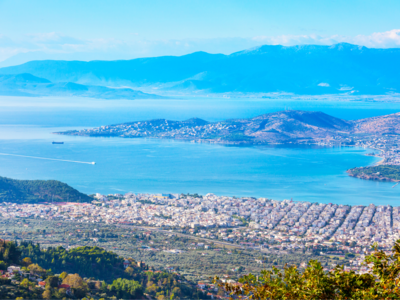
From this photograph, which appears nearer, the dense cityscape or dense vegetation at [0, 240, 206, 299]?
dense vegetation at [0, 240, 206, 299]

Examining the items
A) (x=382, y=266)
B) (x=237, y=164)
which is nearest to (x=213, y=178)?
(x=237, y=164)

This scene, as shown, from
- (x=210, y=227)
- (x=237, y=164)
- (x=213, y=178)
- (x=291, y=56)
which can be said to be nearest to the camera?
(x=210, y=227)

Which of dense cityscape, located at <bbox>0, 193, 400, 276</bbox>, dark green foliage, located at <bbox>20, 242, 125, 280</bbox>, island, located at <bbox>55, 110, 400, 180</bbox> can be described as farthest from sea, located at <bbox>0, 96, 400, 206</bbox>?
dark green foliage, located at <bbox>20, 242, 125, 280</bbox>

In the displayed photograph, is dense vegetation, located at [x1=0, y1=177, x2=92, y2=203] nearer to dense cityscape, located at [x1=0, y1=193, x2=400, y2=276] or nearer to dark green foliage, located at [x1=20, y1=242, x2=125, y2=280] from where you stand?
dense cityscape, located at [x1=0, y1=193, x2=400, y2=276]

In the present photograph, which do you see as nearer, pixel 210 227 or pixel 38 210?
pixel 210 227

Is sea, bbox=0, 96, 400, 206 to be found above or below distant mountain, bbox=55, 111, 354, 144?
below

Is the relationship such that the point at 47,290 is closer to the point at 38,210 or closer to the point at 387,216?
the point at 38,210
